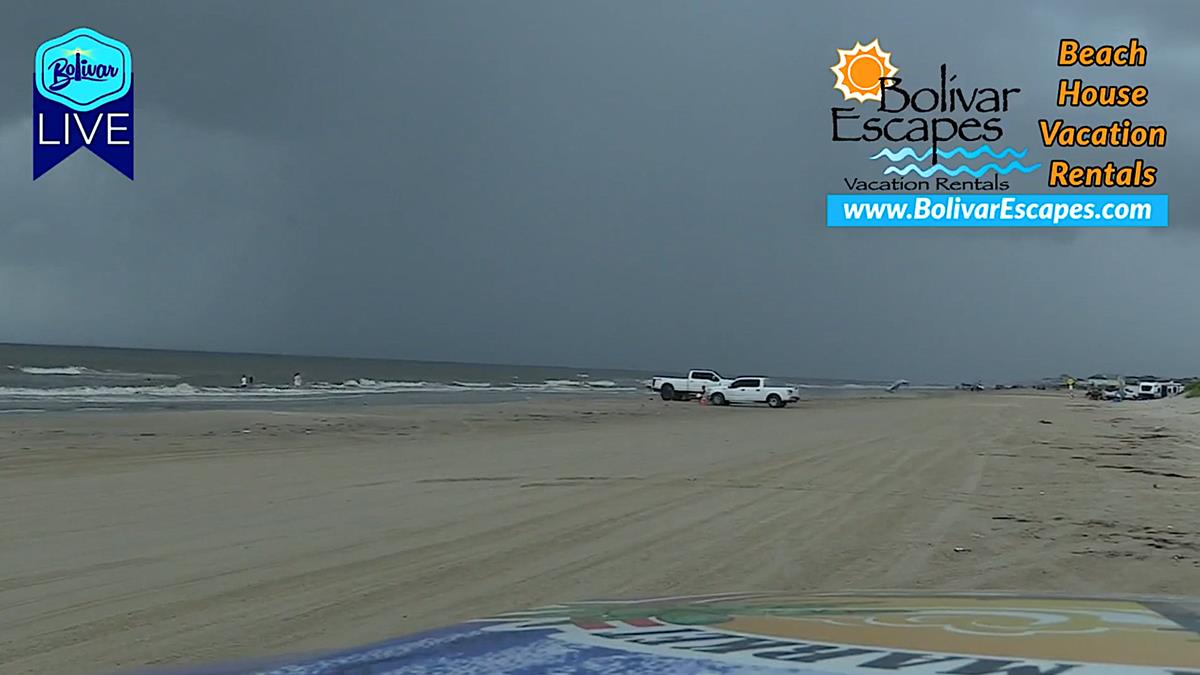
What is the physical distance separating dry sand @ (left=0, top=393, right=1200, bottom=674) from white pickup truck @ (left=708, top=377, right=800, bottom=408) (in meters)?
24.4

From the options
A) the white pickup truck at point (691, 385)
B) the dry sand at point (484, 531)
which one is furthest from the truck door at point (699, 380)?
the dry sand at point (484, 531)

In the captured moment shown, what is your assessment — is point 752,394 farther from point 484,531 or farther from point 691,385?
point 484,531

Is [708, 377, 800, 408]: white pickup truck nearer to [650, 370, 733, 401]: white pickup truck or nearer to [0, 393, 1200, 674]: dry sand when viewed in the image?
[650, 370, 733, 401]: white pickup truck

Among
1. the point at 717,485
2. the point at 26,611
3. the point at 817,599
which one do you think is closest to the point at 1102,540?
the point at 717,485

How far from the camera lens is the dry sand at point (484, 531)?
5934mm

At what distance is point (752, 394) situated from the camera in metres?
44.0

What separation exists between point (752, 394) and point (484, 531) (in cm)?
3598

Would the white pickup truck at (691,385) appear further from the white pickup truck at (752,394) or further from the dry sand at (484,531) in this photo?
the dry sand at (484,531)

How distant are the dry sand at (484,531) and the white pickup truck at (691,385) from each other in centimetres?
2614

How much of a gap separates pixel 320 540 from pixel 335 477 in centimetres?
491

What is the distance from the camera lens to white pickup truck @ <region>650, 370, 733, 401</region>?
4550cm

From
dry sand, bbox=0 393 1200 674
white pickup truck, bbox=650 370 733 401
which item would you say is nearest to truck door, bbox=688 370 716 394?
white pickup truck, bbox=650 370 733 401

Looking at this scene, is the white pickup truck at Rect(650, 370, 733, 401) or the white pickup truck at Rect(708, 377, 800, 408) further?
the white pickup truck at Rect(650, 370, 733, 401)

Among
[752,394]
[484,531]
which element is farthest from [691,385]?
[484,531]
